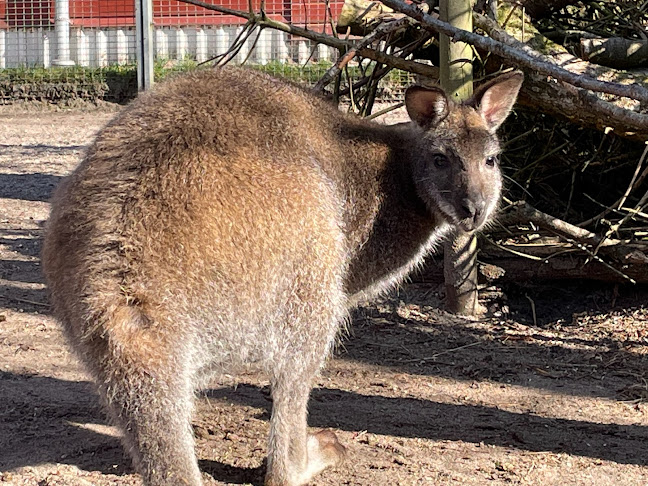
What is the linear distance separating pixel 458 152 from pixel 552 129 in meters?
2.00

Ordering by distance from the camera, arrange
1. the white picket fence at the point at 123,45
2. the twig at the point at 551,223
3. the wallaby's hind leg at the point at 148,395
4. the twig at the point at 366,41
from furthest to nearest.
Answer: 1. the white picket fence at the point at 123,45
2. the twig at the point at 551,223
3. the twig at the point at 366,41
4. the wallaby's hind leg at the point at 148,395

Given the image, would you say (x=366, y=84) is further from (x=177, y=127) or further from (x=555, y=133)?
(x=177, y=127)

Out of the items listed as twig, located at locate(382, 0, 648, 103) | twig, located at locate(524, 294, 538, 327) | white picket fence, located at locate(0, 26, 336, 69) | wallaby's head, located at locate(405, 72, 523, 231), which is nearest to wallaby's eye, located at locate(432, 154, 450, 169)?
wallaby's head, located at locate(405, 72, 523, 231)

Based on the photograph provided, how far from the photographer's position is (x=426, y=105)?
4570mm

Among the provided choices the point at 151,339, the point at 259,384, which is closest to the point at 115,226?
the point at 151,339

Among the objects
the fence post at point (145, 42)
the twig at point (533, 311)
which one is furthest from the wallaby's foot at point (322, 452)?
the fence post at point (145, 42)

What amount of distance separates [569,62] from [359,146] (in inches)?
82.3

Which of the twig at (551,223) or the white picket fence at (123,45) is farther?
the white picket fence at (123,45)

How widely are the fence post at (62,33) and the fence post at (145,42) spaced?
15.6 feet

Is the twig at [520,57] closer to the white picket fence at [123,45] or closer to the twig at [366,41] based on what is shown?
the twig at [366,41]

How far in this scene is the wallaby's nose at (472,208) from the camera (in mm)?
4344

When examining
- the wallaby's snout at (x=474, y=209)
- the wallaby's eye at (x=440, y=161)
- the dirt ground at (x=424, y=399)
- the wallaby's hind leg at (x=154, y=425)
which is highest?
the wallaby's eye at (x=440, y=161)

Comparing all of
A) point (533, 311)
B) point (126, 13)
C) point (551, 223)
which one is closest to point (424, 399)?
point (551, 223)

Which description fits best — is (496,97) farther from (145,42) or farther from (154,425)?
(145,42)
